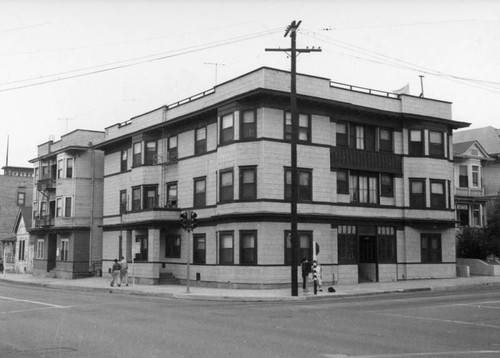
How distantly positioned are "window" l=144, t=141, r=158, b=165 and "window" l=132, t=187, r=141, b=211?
1.99 m

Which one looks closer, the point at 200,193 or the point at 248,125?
the point at 248,125

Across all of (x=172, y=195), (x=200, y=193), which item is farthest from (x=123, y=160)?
(x=200, y=193)

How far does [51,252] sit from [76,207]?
6598 millimetres

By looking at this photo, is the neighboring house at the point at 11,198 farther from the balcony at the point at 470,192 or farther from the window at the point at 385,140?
the window at the point at 385,140

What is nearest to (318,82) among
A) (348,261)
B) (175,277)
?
(348,261)

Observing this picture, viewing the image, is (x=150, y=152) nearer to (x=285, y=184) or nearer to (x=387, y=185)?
(x=285, y=184)

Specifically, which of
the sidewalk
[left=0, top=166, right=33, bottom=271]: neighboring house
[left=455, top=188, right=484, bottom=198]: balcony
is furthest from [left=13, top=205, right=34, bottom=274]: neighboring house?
[left=455, top=188, right=484, bottom=198]: balcony

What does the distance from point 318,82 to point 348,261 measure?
10539 millimetres

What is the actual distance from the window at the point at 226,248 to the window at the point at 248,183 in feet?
7.56

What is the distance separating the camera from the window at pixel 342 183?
1321 inches

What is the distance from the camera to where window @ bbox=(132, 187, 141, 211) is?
129ft

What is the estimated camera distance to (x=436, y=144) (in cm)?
3669

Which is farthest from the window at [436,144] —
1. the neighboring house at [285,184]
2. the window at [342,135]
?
the window at [342,135]

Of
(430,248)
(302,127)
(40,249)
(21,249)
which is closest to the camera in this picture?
(302,127)
